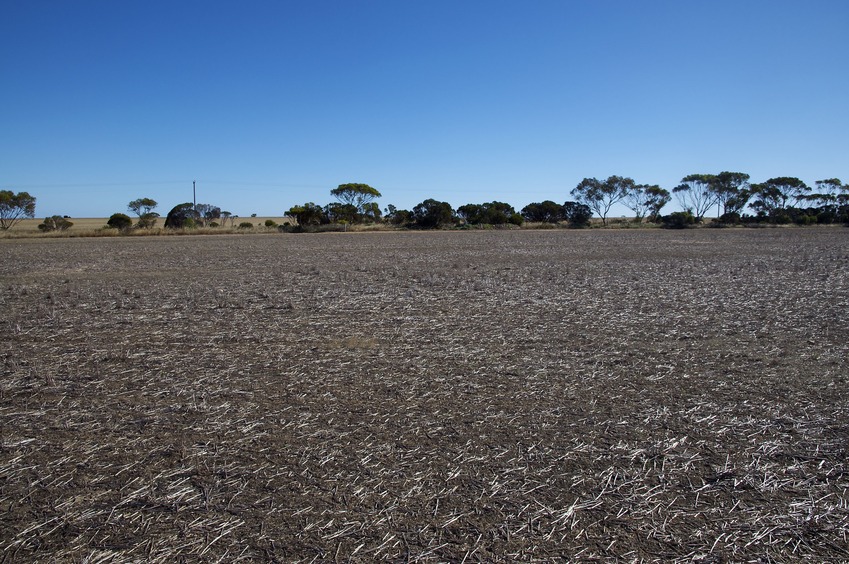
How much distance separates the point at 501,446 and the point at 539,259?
20229 millimetres

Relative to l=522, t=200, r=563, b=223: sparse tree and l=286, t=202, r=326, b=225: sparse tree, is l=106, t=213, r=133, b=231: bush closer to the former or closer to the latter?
l=286, t=202, r=326, b=225: sparse tree

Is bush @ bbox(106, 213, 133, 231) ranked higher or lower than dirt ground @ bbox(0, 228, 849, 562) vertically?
higher

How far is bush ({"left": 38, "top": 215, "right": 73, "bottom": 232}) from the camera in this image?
180ft

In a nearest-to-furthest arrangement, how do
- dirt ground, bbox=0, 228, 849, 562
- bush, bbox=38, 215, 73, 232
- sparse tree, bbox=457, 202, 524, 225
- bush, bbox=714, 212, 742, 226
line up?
1. dirt ground, bbox=0, 228, 849, 562
2. bush, bbox=38, 215, 73, 232
3. sparse tree, bbox=457, 202, 524, 225
4. bush, bbox=714, 212, 742, 226

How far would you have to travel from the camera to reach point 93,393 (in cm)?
555

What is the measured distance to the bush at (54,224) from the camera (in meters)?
54.8

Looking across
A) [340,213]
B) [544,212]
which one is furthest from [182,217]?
[544,212]

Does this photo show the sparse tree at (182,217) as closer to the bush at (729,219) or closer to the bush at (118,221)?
the bush at (118,221)

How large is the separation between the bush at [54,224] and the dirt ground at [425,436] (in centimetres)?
5500

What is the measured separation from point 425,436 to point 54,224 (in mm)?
66117

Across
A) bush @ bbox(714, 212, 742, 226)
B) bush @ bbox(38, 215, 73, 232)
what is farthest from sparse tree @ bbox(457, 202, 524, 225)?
bush @ bbox(38, 215, 73, 232)

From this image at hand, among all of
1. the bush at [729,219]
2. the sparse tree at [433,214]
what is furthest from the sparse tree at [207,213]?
the bush at [729,219]

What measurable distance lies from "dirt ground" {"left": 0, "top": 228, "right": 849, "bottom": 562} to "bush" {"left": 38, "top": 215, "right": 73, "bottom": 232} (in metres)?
55.0

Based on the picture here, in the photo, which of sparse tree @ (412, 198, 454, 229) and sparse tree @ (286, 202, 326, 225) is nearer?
sparse tree @ (286, 202, 326, 225)
